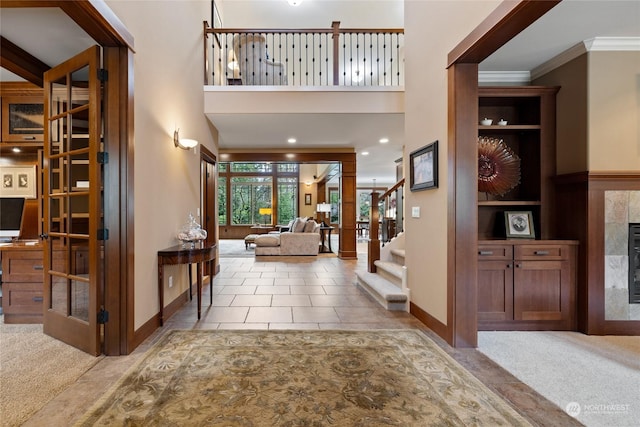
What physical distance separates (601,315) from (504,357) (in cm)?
131

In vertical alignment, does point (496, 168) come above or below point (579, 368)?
above

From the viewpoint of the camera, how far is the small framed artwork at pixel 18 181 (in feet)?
12.5

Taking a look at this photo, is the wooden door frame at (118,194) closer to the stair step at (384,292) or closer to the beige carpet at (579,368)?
the stair step at (384,292)

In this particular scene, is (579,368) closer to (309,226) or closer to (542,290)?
(542,290)

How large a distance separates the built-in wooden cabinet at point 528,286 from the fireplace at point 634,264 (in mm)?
473

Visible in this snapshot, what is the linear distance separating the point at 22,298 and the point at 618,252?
6.07 metres

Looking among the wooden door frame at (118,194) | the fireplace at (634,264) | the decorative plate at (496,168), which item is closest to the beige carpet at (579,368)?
the fireplace at (634,264)

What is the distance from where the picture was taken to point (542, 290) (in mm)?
2930

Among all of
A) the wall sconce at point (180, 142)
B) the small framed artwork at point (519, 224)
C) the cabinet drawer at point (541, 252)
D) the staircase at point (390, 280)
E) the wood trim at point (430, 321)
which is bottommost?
the wood trim at point (430, 321)

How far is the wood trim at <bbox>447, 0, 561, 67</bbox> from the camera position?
185 centimetres

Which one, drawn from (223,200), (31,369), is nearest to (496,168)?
(31,369)

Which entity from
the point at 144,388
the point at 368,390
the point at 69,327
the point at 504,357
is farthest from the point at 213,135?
the point at 504,357

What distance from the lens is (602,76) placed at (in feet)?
9.35

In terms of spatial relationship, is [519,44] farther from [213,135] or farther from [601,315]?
[213,135]
